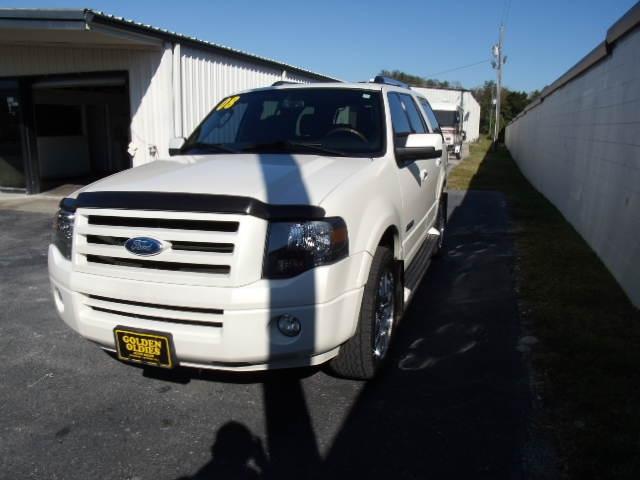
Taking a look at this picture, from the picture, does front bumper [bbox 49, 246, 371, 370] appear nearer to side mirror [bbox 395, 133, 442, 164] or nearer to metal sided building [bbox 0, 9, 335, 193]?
A: side mirror [bbox 395, 133, 442, 164]

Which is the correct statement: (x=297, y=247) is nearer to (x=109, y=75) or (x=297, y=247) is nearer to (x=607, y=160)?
(x=607, y=160)

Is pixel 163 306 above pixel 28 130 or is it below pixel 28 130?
below

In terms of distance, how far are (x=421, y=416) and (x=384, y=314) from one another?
0.76 meters

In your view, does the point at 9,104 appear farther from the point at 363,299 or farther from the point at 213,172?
the point at 363,299

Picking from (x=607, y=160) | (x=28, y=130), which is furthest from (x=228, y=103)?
(x=28, y=130)

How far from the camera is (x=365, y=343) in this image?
3.23 m

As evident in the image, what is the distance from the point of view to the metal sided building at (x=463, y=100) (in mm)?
41425

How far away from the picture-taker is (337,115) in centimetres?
436

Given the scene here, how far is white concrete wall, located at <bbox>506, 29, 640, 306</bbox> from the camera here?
5.54m

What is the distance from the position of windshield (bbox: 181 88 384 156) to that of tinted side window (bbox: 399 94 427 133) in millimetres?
812

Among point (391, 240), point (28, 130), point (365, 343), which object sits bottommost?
point (365, 343)

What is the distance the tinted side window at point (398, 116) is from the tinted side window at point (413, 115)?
0.59 feet

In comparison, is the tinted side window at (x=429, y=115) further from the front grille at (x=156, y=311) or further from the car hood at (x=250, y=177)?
the front grille at (x=156, y=311)

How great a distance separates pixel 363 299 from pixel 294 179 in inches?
31.8
